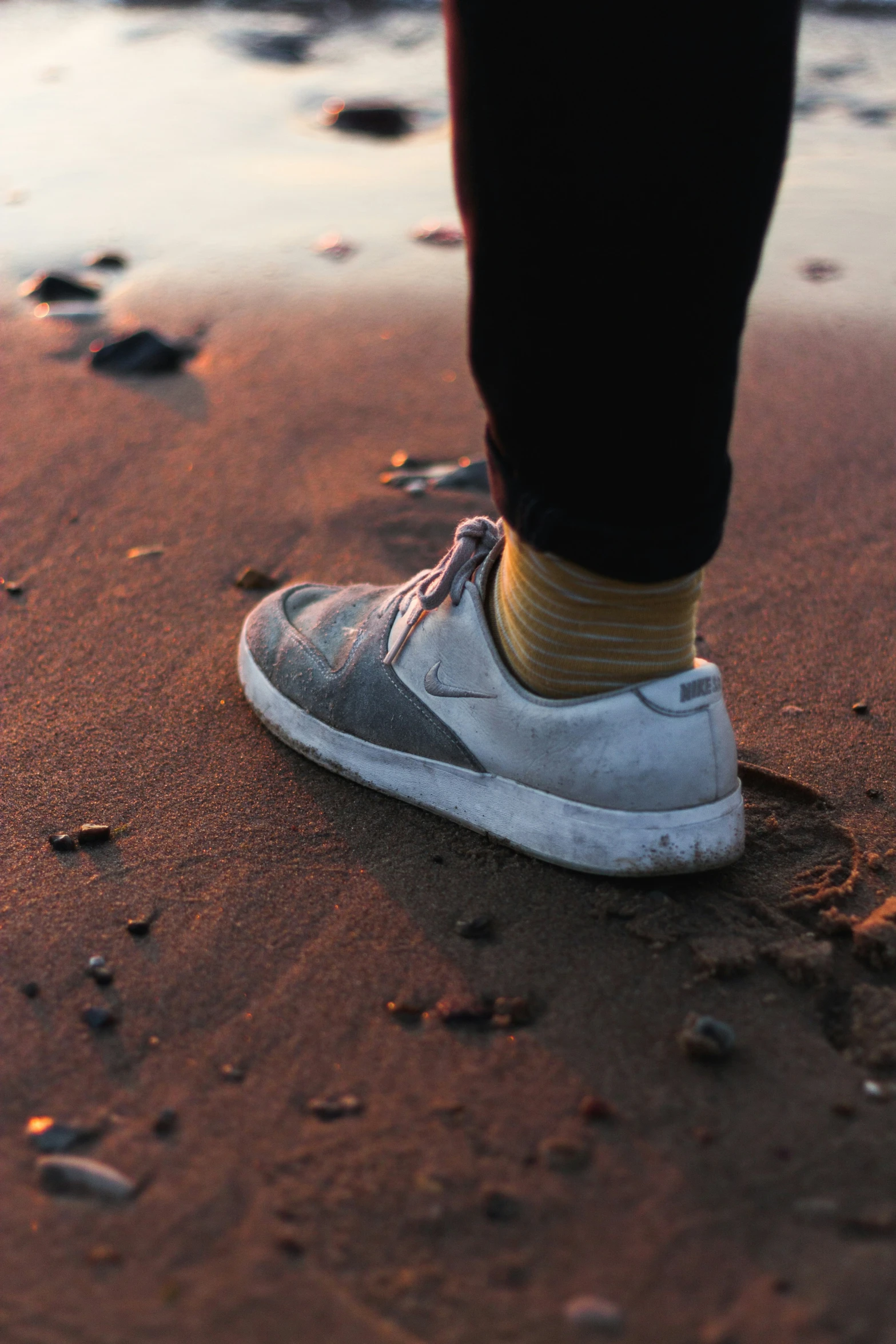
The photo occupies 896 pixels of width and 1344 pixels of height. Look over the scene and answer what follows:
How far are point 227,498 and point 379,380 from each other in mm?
763

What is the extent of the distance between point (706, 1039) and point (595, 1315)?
33cm

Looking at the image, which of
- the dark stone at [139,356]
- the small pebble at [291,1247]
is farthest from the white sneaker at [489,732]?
the dark stone at [139,356]

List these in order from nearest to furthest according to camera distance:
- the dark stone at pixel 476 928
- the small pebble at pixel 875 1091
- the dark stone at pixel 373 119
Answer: the small pebble at pixel 875 1091 < the dark stone at pixel 476 928 < the dark stone at pixel 373 119

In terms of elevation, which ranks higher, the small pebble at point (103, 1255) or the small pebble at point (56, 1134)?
the small pebble at point (103, 1255)

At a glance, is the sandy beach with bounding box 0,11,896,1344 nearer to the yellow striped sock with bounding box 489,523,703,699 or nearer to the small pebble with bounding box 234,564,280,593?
the small pebble with bounding box 234,564,280,593

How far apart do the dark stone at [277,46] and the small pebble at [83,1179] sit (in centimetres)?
652

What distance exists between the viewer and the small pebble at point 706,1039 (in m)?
1.18

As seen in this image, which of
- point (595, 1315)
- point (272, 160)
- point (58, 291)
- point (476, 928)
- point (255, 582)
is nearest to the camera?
point (595, 1315)

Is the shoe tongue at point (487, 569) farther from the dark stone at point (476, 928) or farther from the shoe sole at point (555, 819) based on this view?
the dark stone at point (476, 928)

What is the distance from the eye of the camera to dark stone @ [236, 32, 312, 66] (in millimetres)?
6492

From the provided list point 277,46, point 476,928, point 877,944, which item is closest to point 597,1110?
point 476,928

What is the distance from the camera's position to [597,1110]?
3.70ft

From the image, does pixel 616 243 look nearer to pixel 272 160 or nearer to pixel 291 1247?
pixel 291 1247

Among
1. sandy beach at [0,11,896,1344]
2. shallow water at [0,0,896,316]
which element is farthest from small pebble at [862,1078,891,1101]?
Result: shallow water at [0,0,896,316]
